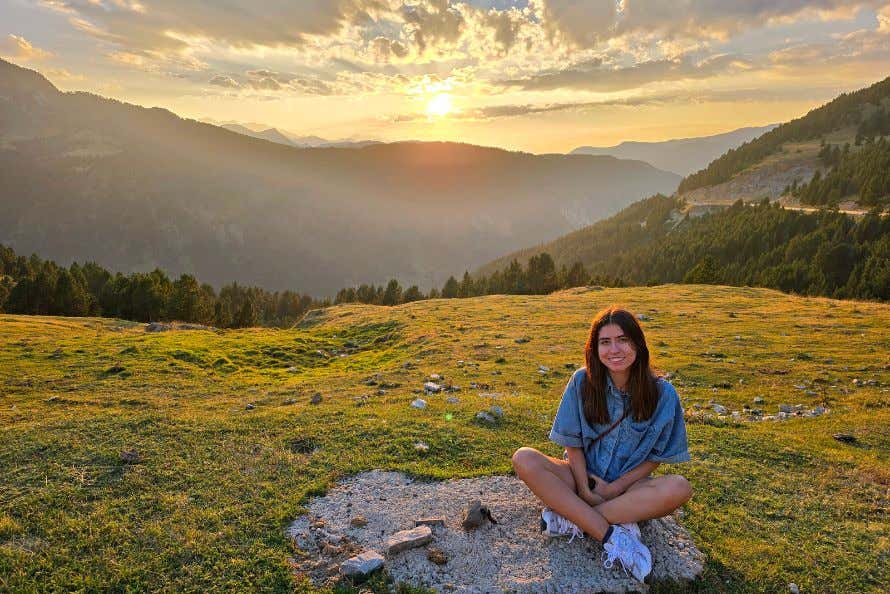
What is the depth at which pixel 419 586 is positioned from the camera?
624 centimetres

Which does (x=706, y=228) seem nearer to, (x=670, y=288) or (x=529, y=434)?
(x=670, y=288)

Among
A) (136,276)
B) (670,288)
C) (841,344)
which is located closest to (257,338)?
(841,344)

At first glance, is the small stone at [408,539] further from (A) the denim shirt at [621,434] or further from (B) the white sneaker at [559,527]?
(A) the denim shirt at [621,434]

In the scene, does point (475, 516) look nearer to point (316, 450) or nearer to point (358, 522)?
point (358, 522)

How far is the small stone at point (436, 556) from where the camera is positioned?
21.8 feet

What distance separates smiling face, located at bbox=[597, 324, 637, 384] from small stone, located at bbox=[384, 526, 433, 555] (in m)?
3.66

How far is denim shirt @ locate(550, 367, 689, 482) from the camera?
7.15m

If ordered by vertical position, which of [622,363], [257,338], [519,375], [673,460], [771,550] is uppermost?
[622,363]

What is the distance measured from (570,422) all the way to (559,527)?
1555 millimetres

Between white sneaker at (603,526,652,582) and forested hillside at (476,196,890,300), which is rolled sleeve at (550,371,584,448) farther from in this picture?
forested hillside at (476,196,890,300)

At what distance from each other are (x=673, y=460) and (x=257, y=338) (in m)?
28.5

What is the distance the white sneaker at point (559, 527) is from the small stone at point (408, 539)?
1.78 meters

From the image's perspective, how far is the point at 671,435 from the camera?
7195mm

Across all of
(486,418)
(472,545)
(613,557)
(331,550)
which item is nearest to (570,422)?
(613,557)
